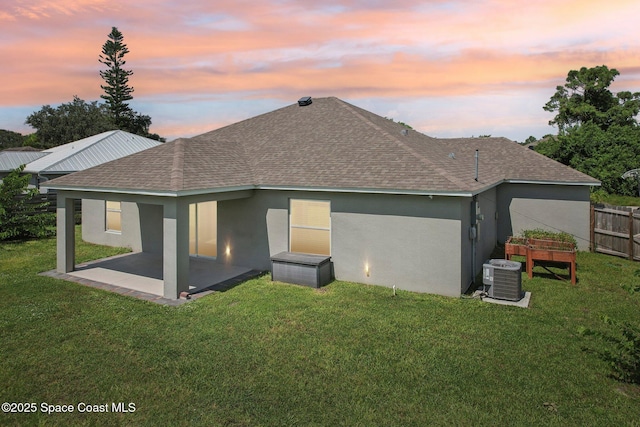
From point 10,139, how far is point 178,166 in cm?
9022

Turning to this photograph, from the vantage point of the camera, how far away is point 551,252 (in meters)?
9.69

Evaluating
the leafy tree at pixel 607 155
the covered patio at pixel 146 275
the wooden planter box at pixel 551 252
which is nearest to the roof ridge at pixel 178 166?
the covered patio at pixel 146 275

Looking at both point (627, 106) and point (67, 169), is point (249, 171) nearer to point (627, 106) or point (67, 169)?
point (67, 169)

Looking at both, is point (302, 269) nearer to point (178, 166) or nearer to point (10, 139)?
point (178, 166)

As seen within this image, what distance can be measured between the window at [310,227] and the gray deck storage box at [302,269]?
0.47 metres

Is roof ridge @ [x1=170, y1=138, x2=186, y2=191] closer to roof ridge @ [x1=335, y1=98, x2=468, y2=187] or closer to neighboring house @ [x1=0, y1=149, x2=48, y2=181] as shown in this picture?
roof ridge @ [x1=335, y1=98, x2=468, y2=187]

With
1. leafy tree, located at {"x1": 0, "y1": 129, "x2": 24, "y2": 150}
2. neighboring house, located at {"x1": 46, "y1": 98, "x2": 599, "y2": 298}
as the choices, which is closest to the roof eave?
neighboring house, located at {"x1": 46, "y1": 98, "x2": 599, "y2": 298}

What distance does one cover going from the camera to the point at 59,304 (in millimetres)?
7945

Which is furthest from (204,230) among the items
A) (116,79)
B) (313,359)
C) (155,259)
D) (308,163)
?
(116,79)

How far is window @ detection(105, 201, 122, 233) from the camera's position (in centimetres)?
1429

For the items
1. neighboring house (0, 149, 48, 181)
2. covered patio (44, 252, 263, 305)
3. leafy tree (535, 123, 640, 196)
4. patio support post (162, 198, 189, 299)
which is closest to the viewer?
patio support post (162, 198, 189, 299)

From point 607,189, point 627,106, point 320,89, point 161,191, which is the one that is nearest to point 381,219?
point 161,191

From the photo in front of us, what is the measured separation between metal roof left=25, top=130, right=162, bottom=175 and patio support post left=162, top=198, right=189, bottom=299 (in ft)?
55.2

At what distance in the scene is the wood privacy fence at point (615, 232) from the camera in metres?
12.4
